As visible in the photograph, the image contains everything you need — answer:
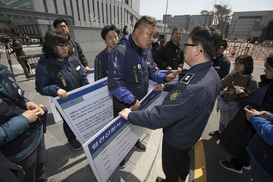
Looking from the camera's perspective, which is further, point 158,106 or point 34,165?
point 34,165

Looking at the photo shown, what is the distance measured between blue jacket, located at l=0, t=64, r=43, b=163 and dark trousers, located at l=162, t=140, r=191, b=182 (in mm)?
1561

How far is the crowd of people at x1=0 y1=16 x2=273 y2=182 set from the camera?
1.25 meters

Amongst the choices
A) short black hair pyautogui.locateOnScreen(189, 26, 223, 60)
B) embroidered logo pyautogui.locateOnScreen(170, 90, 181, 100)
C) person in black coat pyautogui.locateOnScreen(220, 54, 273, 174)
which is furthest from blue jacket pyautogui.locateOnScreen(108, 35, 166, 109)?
person in black coat pyautogui.locateOnScreen(220, 54, 273, 174)

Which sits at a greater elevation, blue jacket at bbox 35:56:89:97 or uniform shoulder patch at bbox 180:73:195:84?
uniform shoulder patch at bbox 180:73:195:84

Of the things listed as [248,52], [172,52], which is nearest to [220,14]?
[248,52]

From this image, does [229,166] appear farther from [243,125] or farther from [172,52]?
[172,52]

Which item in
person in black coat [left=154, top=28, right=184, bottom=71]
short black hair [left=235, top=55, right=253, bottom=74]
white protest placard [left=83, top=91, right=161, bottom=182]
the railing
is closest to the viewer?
white protest placard [left=83, top=91, right=161, bottom=182]

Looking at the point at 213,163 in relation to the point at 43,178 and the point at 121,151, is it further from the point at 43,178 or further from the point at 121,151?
the point at 43,178

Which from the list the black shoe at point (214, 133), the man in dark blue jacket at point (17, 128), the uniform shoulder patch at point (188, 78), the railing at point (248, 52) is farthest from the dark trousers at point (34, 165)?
the railing at point (248, 52)

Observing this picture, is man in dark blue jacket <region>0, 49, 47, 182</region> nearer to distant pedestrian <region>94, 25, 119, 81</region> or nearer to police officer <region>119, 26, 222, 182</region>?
police officer <region>119, 26, 222, 182</region>

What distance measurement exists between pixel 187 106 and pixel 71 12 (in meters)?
42.6

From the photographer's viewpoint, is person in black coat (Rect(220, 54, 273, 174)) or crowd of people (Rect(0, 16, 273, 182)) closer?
crowd of people (Rect(0, 16, 273, 182))

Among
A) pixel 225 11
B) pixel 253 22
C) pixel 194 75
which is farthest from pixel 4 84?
pixel 253 22

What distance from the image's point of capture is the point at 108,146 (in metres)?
1.51
